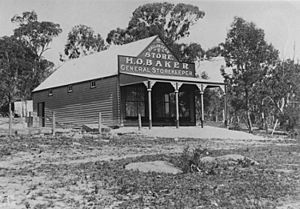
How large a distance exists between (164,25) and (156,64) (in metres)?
12.2

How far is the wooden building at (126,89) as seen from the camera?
23094 mm

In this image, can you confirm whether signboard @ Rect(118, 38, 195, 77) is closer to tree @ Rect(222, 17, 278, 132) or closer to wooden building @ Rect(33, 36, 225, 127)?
wooden building @ Rect(33, 36, 225, 127)

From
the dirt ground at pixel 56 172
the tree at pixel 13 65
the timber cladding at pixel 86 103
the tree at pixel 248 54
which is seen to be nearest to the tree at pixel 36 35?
the tree at pixel 13 65

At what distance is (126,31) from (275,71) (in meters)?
14.0

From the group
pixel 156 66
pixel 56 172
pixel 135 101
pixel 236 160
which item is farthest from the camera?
pixel 156 66

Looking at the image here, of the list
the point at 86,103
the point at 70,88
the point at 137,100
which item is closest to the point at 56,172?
the point at 137,100

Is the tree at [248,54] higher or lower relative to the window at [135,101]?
higher

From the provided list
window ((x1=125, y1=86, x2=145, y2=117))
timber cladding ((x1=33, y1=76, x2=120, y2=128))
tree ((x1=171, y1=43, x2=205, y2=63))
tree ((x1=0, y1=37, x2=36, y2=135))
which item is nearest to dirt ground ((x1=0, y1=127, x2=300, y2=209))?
timber cladding ((x1=33, y1=76, x2=120, y2=128))

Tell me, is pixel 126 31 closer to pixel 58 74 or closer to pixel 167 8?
pixel 167 8

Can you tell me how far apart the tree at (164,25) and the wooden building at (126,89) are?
838 centimetres

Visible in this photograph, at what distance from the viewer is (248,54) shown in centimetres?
3173

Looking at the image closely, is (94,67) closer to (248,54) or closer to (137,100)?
(137,100)

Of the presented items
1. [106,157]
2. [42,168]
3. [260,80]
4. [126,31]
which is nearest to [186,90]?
[260,80]

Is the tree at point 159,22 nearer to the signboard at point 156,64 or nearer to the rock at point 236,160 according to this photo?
the signboard at point 156,64
